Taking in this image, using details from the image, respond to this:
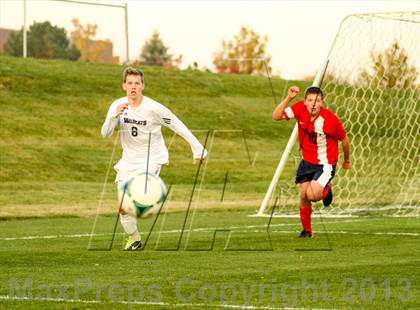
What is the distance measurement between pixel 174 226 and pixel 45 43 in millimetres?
23931

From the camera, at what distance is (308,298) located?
8.77m

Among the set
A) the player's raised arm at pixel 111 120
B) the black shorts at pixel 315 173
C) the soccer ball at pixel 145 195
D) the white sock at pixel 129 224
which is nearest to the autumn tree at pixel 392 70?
the black shorts at pixel 315 173

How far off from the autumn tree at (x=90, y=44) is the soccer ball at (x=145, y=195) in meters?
27.1

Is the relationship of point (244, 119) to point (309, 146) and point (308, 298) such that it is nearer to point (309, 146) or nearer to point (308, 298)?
point (309, 146)

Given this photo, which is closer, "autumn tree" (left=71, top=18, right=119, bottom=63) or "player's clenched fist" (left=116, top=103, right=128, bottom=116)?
"player's clenched fist" (left=116, top=103, right=128, bottom=116)

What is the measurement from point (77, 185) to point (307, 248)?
14938 millimetres

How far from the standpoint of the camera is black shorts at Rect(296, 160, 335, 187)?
14.5 meters

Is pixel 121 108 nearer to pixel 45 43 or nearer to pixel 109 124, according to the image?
pixel 109 124

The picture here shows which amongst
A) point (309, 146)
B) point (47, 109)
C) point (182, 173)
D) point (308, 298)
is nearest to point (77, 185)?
point (182, 173)

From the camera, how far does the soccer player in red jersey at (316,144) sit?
1446cm

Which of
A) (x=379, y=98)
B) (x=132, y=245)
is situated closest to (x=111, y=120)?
(x=132, y=245)

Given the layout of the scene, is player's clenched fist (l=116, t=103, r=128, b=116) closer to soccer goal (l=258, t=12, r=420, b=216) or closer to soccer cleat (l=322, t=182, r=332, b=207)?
soccer cleat (l=322, t=182, r=332, b=207)

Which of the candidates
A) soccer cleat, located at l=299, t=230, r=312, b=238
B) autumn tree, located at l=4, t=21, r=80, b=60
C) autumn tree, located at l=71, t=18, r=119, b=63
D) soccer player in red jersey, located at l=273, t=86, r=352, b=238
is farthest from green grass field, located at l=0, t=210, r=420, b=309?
autumn tree, located at l=71, t=18, r=119, b=63

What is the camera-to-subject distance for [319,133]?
1455 cm
